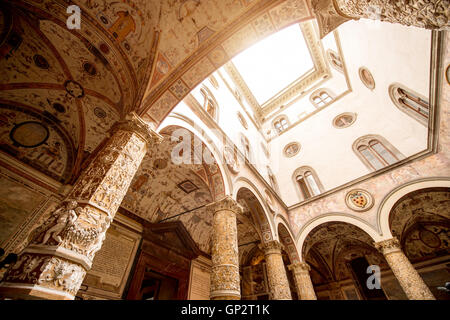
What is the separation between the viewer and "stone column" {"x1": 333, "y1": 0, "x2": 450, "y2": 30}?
87.7 inches

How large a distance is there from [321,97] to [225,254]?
15.2 m

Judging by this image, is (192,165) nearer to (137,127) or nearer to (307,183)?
(137,127)

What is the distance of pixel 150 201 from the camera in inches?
320

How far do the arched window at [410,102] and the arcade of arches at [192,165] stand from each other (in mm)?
124

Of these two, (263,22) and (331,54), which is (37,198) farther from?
(331,54)

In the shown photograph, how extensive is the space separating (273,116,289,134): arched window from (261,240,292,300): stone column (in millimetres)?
10552

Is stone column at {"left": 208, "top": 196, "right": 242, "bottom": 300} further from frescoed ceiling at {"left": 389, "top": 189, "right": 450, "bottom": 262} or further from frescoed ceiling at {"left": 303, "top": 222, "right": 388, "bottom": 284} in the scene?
frescoed ceiling at {"left": 389, "top": 189, "right": 450, "bottom": 262}

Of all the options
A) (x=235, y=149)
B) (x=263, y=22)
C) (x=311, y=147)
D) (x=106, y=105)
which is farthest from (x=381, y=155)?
(x=106, y=105)

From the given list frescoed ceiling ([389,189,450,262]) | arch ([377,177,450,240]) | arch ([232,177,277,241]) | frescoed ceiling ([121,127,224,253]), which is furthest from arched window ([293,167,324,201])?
frescoed ceiling ([121,127,224,253])

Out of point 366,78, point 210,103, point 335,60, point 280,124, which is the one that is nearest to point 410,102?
point 366,78

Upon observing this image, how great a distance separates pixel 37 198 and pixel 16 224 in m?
0.81

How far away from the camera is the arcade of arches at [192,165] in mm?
3557

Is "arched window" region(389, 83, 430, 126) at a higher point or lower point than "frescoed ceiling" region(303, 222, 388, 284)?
higher

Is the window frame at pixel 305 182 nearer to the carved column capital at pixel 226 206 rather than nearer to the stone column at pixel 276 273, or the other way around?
the stone column at pixel 276 273
